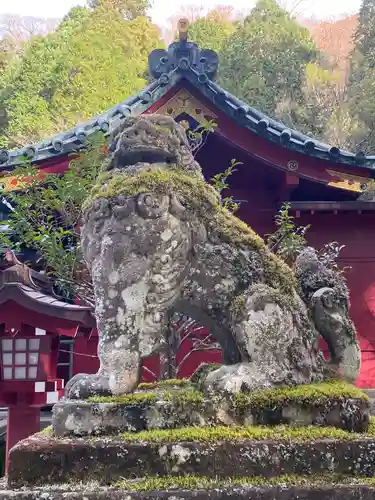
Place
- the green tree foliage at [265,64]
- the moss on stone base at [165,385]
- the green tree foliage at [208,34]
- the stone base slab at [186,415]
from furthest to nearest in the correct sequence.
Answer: the green tree foliage at [208,34]
the green tree foliage at [265,64]
the moss on stone base at [165,385]
the stone base slab at [186,415]

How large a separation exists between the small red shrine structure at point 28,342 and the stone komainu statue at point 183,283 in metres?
2.75

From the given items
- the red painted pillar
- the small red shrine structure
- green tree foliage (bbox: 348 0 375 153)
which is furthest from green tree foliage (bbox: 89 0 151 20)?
the red painted pillar

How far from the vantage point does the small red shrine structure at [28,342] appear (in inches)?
204

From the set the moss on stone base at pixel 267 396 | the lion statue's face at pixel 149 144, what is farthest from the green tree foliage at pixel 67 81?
the moss on stone base at pixel 267 396

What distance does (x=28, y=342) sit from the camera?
5.44 meters

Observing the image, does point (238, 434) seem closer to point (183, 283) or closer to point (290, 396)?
point (290, 396)

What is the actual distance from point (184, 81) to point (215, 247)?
204 inches

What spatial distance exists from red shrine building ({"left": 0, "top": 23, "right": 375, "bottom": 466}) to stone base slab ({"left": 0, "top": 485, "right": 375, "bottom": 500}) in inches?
128

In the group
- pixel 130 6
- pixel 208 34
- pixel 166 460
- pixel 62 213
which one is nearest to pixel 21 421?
pixel 62 213

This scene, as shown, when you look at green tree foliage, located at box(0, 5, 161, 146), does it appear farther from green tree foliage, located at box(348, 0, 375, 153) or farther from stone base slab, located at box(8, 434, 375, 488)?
stone base slab, located at box(8, 434, 375, 488)

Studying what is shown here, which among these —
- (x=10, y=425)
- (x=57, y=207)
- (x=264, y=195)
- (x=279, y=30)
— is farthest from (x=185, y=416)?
(x=279, y=30)

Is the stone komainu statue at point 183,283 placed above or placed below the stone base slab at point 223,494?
above

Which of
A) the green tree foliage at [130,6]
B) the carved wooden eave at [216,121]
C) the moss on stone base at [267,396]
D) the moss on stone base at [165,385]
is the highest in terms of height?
the green tree foliage at [130,6]

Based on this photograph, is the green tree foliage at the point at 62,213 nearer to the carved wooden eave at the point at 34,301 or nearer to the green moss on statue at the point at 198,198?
the carved wooden eave at the point at 34,301
